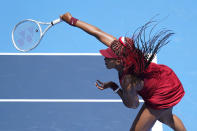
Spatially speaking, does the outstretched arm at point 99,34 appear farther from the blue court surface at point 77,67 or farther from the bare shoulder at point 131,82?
the blue court surface at point 77,67

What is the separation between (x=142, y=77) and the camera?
3.10 meters

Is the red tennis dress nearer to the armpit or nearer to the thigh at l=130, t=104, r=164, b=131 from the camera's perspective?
the thigh at l=130, t=104, r=164, b=131

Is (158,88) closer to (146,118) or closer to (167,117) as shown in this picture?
(146,118)

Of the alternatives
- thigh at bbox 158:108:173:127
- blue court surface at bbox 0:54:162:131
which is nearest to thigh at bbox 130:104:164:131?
thigh at bbox 158:108:173:127

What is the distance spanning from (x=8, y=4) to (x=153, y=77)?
13.9 feet

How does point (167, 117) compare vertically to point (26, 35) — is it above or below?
below

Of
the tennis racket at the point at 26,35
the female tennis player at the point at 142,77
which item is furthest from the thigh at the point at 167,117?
the tennis racket at the point at 26,35

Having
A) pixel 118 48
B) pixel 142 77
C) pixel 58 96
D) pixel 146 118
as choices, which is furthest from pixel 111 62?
pixel 58 96

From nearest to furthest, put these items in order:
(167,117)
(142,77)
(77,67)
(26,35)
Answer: (142,77), (167,117), (26,35), (77,67)

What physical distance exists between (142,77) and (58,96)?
209cm

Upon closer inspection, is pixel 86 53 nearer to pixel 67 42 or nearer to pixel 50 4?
pixel 67 42

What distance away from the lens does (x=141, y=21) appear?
20.6 ft

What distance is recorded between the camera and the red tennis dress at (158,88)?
3.14 meters

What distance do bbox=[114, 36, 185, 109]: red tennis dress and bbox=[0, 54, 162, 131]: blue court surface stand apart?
1.26m
